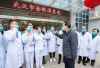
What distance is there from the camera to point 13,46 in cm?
617

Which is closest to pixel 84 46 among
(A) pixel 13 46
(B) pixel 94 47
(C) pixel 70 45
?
(B) pixel 94 47

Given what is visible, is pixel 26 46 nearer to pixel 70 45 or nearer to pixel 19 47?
pixel 19 47

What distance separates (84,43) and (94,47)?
1.99 ft

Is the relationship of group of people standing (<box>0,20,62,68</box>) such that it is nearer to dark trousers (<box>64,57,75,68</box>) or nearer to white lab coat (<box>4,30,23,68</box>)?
white lab coat (<box>4,30,23,68</box>)

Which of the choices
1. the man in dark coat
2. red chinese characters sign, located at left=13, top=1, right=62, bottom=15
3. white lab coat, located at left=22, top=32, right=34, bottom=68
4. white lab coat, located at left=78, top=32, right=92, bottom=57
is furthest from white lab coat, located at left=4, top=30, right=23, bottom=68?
red chinese characters sign, located at left=13, top=1, right=62, bottom=15

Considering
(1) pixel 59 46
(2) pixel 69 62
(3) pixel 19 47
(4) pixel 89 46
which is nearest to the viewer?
(2) pixel 69 62

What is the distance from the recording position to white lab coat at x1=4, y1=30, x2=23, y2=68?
20.0ft

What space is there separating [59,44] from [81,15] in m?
16.9

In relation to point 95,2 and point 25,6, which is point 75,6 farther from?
A: point 95,2

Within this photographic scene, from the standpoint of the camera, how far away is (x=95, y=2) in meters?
4.37

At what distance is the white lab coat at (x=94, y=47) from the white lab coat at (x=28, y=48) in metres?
3.38

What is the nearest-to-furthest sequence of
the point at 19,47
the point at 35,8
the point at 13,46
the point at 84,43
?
the point at 13,46
the point at 19,47
the point at 84,43
the point at 35,8

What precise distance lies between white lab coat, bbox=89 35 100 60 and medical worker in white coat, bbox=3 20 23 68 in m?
3.90

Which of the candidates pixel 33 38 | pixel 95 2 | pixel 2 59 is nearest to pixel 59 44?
pixel 33 38
